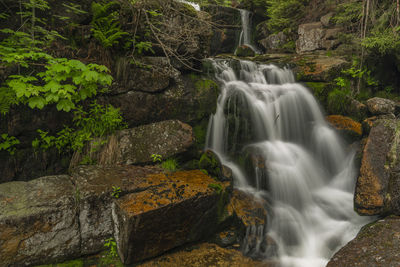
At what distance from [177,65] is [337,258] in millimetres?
4865

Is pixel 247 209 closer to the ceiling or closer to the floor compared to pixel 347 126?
closer to the floor

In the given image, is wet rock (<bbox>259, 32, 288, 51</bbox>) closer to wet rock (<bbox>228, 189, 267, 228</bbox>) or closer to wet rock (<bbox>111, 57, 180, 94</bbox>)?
wet rock (<bbox>111, 57, 180, 94</bbox>)

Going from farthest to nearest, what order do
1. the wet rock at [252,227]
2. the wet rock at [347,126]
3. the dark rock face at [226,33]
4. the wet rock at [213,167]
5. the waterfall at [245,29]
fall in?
the waterfall at [245,29] < the dark rock face at [226,33] < the wet rock at [347,126] < the wet rock at [213,167] < the wet rock at [252,227]

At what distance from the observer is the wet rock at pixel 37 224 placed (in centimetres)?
261

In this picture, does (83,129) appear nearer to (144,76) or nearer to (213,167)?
(144,76)

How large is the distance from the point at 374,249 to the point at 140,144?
384 cm

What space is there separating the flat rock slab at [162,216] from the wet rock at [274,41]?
34.4ft

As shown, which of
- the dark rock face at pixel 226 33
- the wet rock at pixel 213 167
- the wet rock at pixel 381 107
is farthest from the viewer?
the dark rock face at pixel 226 33

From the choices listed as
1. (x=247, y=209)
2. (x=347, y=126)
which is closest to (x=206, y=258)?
(x=247, y=209)

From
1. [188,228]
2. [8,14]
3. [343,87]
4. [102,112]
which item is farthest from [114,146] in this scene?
[343,87]

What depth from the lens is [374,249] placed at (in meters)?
2.77

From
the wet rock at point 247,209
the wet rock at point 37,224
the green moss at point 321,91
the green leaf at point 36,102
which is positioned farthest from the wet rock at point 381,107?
the green leaf at point 36,102

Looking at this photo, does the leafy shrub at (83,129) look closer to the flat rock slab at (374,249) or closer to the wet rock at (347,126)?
the flat rock slab at (374,249)

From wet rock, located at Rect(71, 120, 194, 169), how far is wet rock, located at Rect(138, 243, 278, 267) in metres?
1.61
